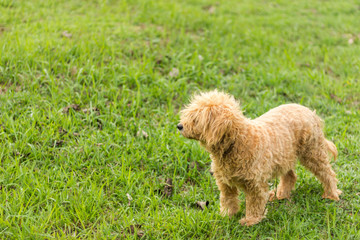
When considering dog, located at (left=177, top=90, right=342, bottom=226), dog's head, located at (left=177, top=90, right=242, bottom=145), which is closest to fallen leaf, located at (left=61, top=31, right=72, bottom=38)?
dog, located at (left=177, top=90, right=342, bottom=226)

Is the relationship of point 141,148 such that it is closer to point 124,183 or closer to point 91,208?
point 124,183

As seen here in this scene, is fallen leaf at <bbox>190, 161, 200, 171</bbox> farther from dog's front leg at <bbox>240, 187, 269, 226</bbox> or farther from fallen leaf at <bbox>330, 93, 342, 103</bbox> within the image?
fallen leaf at <bbox>330, 93, 342, 103</bbox>

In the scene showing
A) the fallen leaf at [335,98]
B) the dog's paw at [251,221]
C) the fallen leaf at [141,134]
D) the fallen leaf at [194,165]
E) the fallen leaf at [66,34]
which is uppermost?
the fallen leaf at [66,34]

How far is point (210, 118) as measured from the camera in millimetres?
3684

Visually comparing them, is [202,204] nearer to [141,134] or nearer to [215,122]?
[215,122]

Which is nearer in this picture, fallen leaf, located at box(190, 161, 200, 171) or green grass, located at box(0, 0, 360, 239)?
green grass, located at box(0, 0, 360, 239)

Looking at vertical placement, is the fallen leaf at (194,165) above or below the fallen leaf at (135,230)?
above

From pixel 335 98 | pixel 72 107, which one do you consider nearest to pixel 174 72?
pixel 72 107

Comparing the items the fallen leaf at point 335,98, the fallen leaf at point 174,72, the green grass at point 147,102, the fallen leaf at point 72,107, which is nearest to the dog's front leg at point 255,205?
the green grass at point 147,102

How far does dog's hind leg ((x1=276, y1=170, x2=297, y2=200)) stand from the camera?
4695mm

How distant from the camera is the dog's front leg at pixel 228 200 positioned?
426cm

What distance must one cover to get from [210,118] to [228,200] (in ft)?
3.74

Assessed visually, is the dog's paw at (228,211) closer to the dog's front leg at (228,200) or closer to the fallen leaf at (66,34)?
the dog's front leg at (228,200)

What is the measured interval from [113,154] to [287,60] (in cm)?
445
